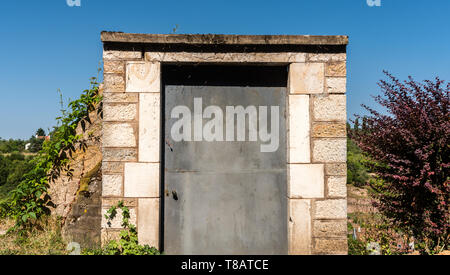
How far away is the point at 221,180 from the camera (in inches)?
138

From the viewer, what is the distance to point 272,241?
11.4 feet

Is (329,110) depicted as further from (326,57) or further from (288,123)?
(326,57)

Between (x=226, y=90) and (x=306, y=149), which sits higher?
(x=226, y=90)

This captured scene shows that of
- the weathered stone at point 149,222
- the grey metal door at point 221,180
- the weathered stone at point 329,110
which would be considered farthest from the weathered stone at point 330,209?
the weathered stone at point 149,222

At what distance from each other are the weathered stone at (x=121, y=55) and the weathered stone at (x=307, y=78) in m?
1.80

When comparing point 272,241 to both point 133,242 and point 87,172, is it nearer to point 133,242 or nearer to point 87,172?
point 133,242

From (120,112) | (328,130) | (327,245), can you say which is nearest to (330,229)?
(327,245)

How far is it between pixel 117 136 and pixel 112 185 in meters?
0.56

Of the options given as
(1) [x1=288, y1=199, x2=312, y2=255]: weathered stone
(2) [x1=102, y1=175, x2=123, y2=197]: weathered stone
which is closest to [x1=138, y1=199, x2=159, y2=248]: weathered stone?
(2) [x1=102, y1=175, x2=123, y2=197]: weathered stone

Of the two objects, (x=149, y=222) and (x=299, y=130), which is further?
(x=299, y=130)

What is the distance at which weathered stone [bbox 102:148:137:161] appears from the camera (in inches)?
130

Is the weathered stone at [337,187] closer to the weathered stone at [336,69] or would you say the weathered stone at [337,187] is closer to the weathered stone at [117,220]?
the weathered stone at [336,69]
